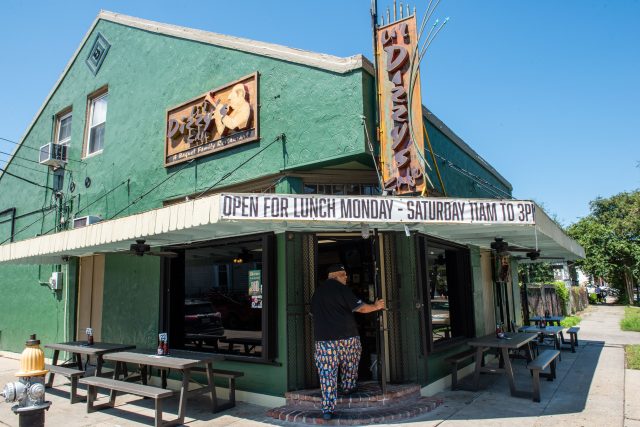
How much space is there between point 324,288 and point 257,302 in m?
1.36

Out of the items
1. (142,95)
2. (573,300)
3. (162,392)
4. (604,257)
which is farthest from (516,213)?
(604,257)

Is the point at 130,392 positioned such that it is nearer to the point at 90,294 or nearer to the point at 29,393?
the point at 29,393

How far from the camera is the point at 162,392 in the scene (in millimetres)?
5504

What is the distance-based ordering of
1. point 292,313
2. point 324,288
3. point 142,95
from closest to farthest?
point 324,288 < point 292,313 < point 142,95

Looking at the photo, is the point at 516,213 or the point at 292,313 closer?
the point at 516,213

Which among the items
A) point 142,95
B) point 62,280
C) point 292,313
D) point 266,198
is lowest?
point 292,313

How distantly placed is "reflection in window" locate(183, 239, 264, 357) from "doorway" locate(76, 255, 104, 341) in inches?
119

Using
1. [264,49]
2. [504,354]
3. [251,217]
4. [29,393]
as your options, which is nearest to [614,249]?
[504,354]

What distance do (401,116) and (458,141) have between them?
3.67m

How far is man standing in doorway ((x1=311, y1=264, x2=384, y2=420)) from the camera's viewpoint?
216 inches

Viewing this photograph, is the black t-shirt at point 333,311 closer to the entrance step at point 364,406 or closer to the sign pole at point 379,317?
the sign pole at point 379,317

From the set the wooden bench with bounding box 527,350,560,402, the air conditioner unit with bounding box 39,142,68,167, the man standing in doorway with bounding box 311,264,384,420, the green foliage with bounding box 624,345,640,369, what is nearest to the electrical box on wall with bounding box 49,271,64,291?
the air conditioner unit with bounding box 39,142,68,167

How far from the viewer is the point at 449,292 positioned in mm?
8734

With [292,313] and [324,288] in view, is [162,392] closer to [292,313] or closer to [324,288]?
[292,313]
